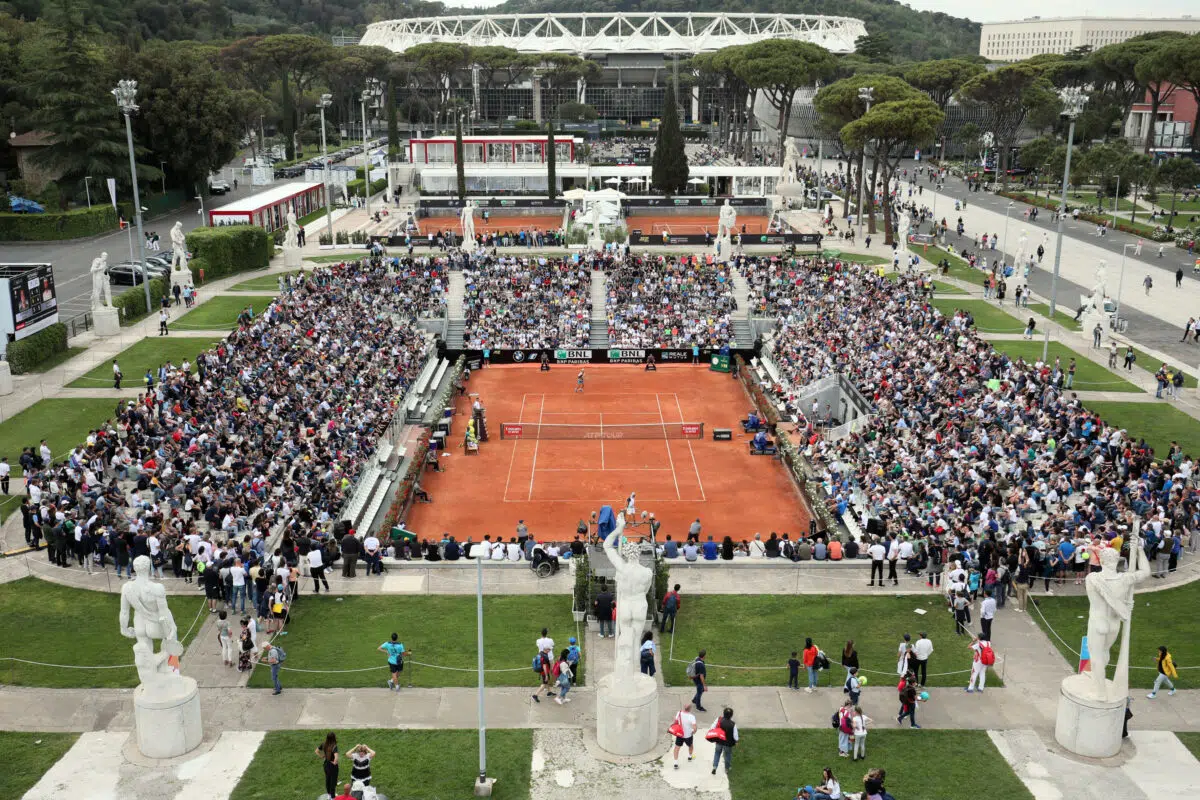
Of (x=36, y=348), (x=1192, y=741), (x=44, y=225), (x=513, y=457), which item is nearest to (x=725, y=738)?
(x=1192, y=741)

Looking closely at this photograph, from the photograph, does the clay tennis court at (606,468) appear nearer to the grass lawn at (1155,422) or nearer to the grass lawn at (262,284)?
the grass lawn at (1155,422)

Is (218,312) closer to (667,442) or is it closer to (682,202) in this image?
(667,442)

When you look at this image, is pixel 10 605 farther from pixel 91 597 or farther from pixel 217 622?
pixel 217 622

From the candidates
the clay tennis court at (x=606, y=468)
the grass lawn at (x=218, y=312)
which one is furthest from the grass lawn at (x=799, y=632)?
the grass lawn at (x=218, y=312)

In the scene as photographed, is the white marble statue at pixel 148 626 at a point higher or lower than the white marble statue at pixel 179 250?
lower

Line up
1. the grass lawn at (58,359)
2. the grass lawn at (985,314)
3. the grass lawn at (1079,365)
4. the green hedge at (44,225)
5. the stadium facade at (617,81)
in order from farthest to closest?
the stadium facade at (617,81) < the green hedge at (44,225) < the grass lawn at (985,314) < the grass lawn at (58,359) < the grass lawn at (1079,365)

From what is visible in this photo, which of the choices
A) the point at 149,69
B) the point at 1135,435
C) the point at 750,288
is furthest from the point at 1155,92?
the point at 149,69

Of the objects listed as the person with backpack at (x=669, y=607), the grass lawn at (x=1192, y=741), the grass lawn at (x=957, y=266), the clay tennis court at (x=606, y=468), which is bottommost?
the clay tennis court at (x=606, y=468)
